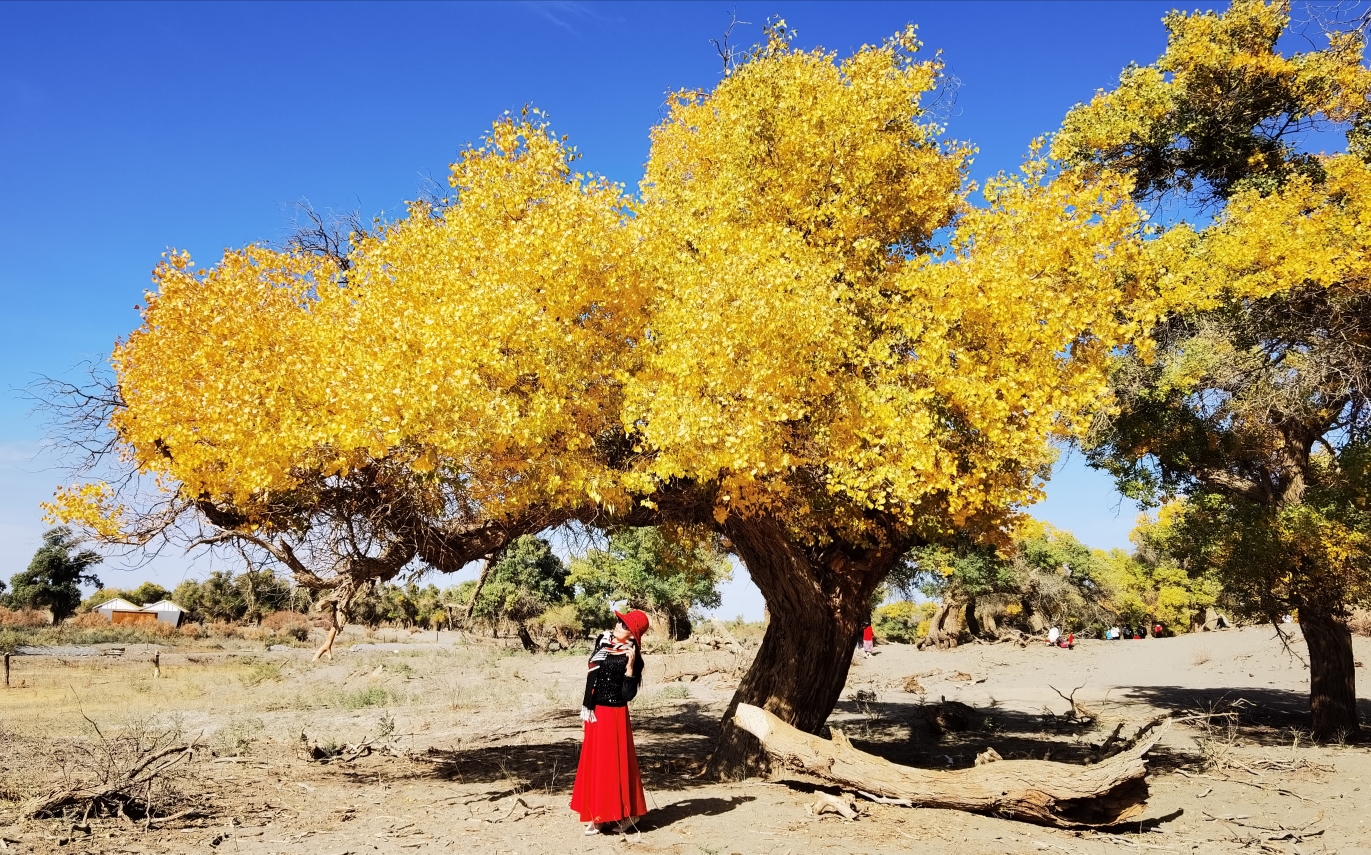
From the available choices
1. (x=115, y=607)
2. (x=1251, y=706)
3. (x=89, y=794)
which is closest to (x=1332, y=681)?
(x=1251, y=706)

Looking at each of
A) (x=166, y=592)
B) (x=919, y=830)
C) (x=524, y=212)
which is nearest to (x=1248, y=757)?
(x=919, y=830)

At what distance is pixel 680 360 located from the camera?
775 cm

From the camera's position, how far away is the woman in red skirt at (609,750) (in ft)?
23.6

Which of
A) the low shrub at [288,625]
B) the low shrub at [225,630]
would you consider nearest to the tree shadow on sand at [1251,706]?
the low shrub at [288,625]

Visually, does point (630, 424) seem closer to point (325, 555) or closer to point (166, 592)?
point (325, 555)

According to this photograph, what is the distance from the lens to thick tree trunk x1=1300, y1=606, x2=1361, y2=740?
513 inches

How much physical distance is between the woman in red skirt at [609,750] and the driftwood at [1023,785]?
2.20 metres

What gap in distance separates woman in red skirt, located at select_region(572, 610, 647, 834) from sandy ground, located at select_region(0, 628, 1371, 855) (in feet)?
0.85

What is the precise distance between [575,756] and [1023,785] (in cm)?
673

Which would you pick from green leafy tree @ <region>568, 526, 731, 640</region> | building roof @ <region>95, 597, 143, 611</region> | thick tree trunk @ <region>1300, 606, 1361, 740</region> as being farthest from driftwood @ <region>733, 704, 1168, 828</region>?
building roof @ <region>95, 597, 143, 611</region>

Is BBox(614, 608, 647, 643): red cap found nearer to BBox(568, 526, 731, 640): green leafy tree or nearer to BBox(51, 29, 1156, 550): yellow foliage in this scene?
BBox(51, 29, 1156, 550): yellow foliage

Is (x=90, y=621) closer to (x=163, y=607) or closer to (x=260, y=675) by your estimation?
(x=163, y=607)

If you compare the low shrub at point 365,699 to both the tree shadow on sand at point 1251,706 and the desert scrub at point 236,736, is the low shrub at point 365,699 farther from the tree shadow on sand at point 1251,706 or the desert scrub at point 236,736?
the tree shadow on sand at point 1251,706

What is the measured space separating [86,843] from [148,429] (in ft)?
12.2
